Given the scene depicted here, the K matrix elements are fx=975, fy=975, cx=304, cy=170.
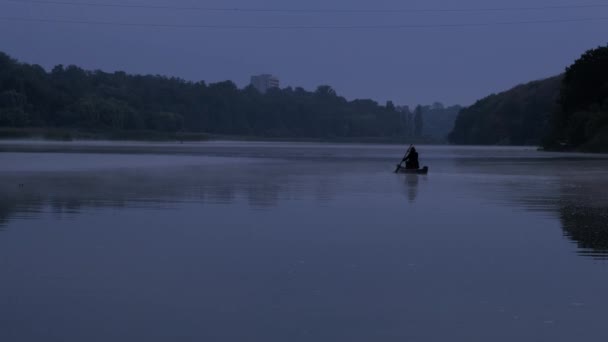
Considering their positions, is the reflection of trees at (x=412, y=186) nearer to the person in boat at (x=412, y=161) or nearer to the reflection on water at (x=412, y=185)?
the reflection on water at (x=412, y=185)

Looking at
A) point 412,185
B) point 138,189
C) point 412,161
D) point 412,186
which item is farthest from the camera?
point 412,161

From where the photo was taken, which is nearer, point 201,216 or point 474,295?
point 474,295

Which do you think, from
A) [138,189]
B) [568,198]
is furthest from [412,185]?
[138,189]

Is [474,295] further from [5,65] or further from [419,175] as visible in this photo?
[5,65]

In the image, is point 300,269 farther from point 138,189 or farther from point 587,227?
point 138,189

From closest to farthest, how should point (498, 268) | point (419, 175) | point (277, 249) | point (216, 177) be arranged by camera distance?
point (498, 268) → point (277, 249) → point (216, 177) → point (419, 175)

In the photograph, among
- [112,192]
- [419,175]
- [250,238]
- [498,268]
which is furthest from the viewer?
[419,175]

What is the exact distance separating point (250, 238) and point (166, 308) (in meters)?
6.18

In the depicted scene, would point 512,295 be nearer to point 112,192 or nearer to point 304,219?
point 304,219

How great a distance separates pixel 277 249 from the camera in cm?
1467

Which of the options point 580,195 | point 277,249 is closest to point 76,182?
point 580,195

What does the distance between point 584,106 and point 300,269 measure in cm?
9606

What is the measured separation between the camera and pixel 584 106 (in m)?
104

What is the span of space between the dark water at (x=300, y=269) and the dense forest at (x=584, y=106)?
72163mm
